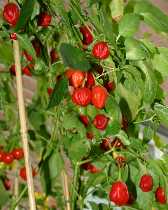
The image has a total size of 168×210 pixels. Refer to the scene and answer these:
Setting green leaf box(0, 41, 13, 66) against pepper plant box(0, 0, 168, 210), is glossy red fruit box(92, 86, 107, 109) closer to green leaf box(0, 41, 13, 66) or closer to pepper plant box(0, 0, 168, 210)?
pepper plant box(0, 0, 168, 210)

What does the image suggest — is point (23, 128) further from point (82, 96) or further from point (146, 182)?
point (146, 182)

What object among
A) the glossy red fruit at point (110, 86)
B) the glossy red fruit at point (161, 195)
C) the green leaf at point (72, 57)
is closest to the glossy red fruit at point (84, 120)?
the glossy red fruit at point (110, 86)

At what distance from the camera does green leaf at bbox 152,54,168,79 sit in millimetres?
791

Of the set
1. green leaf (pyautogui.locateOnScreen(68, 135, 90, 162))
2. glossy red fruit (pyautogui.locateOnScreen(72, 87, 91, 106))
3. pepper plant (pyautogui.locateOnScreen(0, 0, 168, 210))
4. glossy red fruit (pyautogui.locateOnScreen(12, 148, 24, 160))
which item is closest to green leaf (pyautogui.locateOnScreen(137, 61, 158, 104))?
pepper plant (pyautogui.locateOnScreen(0, 0, 168, 210))

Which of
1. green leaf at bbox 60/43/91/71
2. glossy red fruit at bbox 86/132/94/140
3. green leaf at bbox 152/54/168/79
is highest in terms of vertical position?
green leaf at bbox 60/43/91/71

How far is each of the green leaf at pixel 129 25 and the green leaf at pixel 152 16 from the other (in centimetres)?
2

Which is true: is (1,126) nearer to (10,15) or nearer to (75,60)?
(10,15)

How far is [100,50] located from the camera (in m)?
0.69

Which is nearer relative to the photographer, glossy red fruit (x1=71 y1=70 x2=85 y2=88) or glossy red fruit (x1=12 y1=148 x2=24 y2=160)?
glossy red fruit (x1=71 y1=70 x2=85 y2=88)

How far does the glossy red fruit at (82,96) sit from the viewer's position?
732mm

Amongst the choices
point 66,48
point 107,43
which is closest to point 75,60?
point 66,48

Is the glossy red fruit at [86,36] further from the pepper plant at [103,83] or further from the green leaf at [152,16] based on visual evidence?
the green leaf at [152,16]

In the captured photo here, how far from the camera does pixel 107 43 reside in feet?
2.36

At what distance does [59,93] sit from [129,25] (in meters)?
0.19
